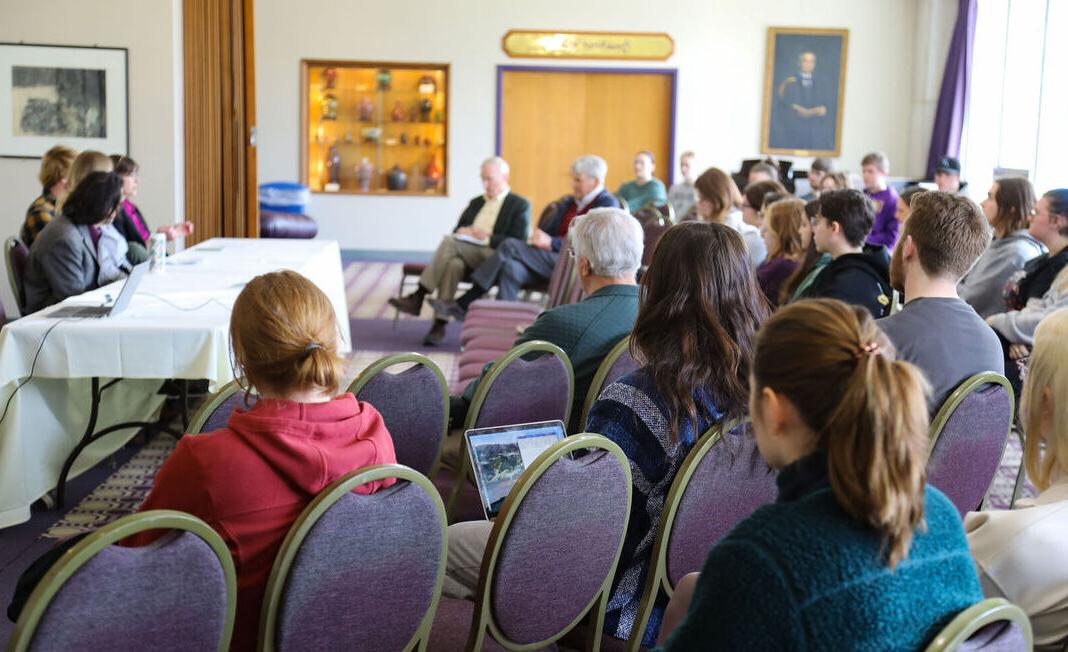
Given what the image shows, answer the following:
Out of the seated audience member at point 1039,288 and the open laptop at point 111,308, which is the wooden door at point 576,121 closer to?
the seated audience member at point 1039,288

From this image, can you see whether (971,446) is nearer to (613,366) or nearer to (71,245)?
(613,366)

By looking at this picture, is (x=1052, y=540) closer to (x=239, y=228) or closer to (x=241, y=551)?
(x=241, y=551)

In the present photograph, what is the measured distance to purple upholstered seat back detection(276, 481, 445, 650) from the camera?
1.80m

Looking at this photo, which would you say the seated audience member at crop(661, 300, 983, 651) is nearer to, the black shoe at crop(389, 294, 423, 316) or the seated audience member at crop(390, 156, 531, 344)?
the seated audience member at crop(390, 156, 531, 344)

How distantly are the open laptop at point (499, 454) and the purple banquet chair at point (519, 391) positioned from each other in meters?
0.36

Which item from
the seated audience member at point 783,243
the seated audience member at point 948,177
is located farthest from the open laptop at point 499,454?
the seated audience member at point 948,177

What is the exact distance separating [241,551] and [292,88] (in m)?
11.0

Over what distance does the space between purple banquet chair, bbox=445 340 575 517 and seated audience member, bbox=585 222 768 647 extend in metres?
0.49

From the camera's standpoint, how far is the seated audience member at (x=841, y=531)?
1314 millimetres

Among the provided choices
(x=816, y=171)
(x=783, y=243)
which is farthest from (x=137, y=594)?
(x=816, y=171)

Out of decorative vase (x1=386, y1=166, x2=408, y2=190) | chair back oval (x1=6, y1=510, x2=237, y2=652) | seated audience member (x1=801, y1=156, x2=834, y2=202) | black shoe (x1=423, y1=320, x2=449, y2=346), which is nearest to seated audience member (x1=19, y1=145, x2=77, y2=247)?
black shoe (x1=423, y1=320, x2=449, y2=346)

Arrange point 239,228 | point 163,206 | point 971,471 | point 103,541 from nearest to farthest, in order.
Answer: point 103,541
point 971,471
point 163,206
point 239,228

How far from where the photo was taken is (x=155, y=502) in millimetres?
1866

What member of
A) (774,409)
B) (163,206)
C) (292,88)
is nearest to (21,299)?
(163,206)
